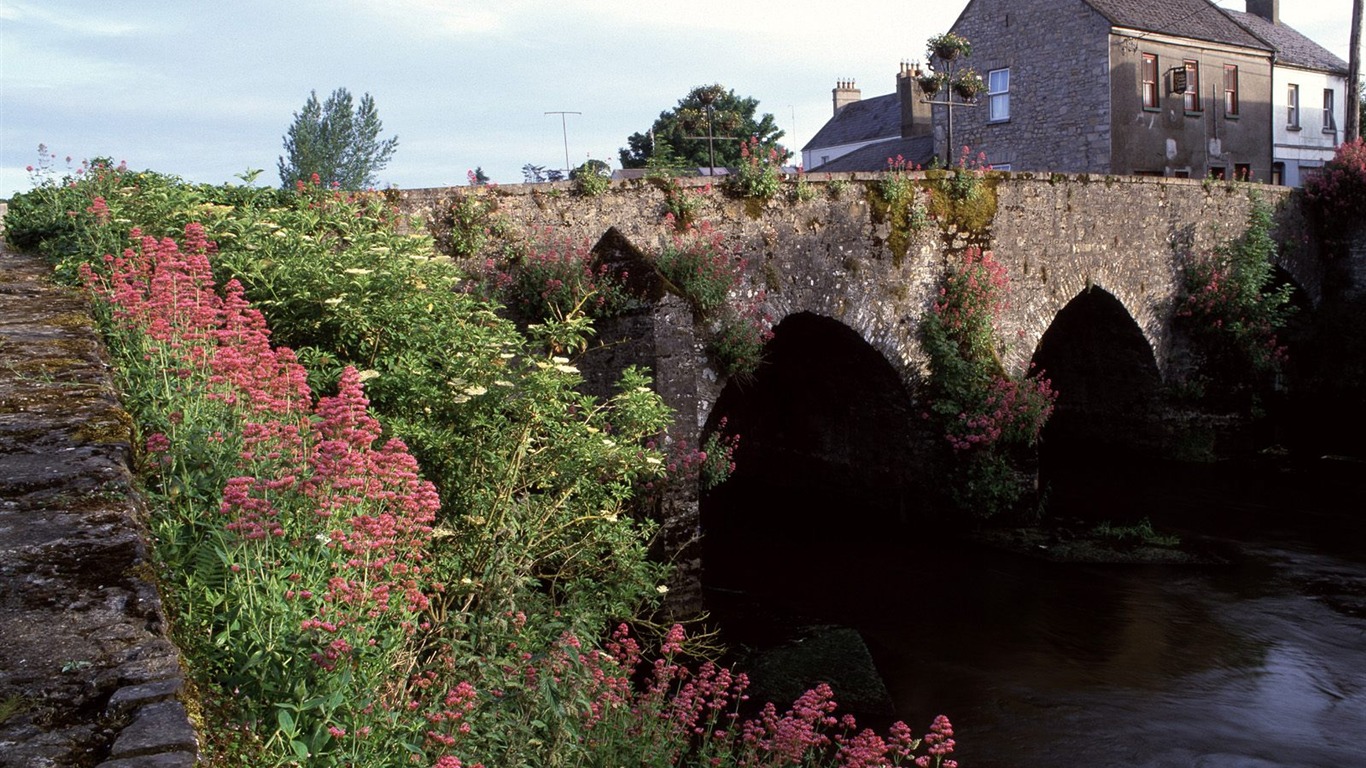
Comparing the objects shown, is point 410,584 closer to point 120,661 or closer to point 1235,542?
point 120,661

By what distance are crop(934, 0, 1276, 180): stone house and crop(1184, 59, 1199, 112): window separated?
22mm

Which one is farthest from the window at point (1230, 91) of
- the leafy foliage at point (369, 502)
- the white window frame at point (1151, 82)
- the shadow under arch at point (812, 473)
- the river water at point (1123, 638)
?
the leafy foliage at point (369, 502)

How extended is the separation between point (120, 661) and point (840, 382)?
12.2 meters

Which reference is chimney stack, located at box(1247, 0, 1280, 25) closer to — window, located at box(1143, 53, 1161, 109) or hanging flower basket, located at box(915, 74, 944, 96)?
window, located at box(1143, 53, 1161, 109)

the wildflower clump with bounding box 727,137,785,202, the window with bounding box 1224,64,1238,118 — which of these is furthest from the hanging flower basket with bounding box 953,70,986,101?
the wildflower clump with bounding box 727,137,785,202

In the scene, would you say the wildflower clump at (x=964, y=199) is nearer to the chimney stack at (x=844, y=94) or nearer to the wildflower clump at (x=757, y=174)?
the wildflower clump at (x=757, y=174)

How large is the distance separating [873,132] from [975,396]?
26036 millimetres

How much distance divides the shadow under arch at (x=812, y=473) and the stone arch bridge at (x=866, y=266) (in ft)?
0.18

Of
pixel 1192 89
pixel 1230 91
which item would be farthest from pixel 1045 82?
pixel 1230 91

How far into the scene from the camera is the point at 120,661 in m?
2.18

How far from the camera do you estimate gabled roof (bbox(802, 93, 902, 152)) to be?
36.8 m

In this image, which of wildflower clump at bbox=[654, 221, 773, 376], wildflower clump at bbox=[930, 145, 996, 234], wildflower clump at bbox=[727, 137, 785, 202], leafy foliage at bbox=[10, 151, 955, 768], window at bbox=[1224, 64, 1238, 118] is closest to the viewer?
leafy foliage at bbox=[10, 151, 955, 768]

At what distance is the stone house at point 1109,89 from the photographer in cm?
2331

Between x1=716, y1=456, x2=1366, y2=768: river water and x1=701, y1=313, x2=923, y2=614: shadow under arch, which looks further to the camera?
x1=701, y1=313, x2=923, y2=614: shadow under arch
